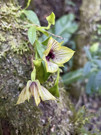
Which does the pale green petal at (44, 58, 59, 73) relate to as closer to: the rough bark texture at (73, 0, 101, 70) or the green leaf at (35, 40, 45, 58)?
the green leaf at (35, 40, 45, 58)

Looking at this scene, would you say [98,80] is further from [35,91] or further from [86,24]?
[35,91]

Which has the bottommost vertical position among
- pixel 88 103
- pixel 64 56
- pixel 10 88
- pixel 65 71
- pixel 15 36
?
pixel 88 103

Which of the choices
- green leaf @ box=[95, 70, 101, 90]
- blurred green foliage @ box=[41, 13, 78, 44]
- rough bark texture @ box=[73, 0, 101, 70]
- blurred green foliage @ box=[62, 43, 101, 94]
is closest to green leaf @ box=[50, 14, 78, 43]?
blurred green foliage @ box=[41, 13, 78, 44]

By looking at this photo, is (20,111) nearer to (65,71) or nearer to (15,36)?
(15,36)

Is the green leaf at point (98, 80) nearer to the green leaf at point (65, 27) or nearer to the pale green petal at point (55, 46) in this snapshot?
the green leaf at point (65, 27)

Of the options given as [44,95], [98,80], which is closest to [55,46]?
[44,95]

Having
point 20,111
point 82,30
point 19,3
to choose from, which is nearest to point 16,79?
point 20,111

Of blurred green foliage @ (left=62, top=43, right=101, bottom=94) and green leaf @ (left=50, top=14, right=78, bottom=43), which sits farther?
green leaf @ (left=50, top=14, right=78, bottom=43)
